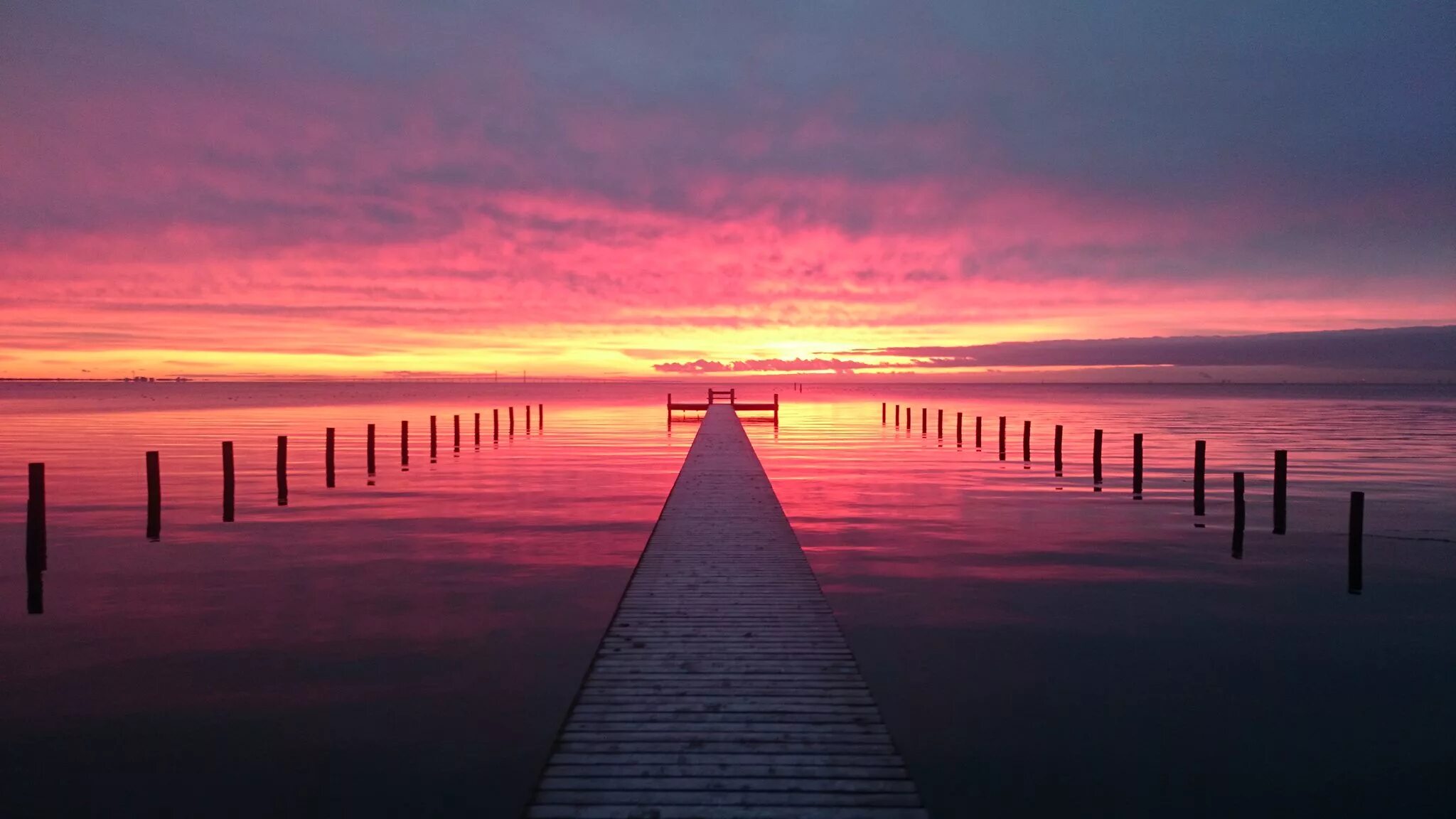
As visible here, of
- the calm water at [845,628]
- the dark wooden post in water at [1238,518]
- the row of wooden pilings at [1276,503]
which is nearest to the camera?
the calm water at [845,628]

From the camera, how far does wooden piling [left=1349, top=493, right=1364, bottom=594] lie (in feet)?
41.7

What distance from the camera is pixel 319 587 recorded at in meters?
12.7

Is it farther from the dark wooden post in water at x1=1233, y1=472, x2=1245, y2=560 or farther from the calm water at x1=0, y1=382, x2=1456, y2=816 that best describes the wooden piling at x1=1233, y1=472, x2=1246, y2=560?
the calm water at x1=0, y1=382, x2=1456, y2=816

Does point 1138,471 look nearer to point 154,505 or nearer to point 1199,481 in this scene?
point 1199,481

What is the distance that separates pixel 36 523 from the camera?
13117mm

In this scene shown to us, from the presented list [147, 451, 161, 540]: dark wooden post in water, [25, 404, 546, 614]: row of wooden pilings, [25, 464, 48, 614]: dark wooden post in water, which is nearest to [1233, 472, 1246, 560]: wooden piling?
[25, 404, 546, 614]: row of wooden pilings

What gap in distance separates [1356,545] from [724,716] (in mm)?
10660

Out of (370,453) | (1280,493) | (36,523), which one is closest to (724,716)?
(36,523)

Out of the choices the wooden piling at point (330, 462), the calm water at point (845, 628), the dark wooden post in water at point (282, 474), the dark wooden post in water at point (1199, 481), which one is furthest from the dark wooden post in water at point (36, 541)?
the dark wooden post in water at point (1199, 481)

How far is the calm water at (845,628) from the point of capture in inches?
295

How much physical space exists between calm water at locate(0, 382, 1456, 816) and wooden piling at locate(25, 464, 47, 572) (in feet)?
1.52

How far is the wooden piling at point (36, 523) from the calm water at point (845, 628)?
46cm

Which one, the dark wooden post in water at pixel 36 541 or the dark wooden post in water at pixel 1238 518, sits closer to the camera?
the dark wooden post in water at pixel 36 541

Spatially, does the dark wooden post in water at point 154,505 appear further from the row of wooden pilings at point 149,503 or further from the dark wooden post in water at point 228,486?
the dark wooden post in water at point 228,486
